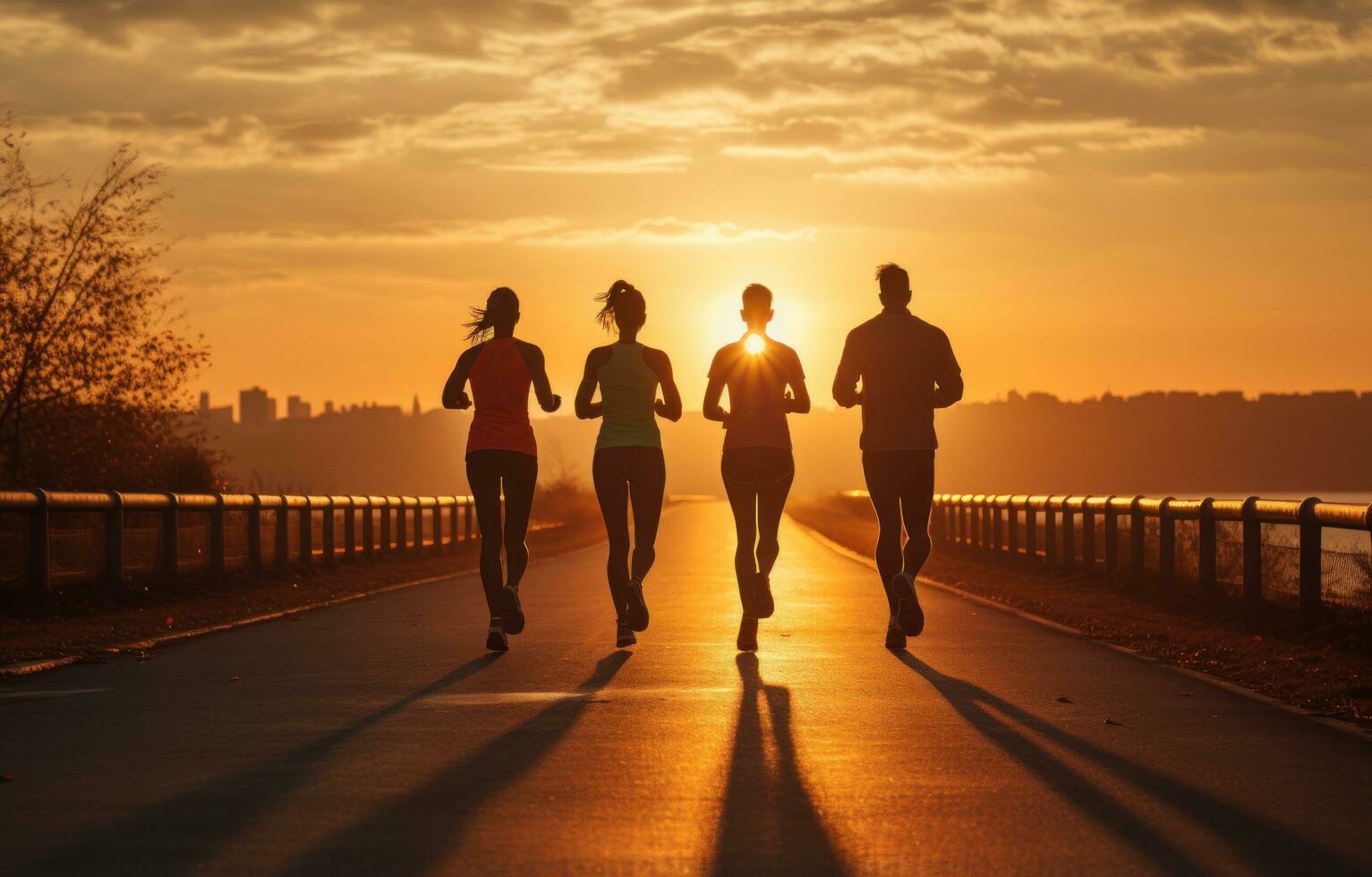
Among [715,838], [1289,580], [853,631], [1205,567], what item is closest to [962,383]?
[853,631]

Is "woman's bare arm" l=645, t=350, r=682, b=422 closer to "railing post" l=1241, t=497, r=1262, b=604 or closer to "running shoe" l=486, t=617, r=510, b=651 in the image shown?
"running shoe" l=486, t=617, r=510, b=651

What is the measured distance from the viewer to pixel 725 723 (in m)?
7.59

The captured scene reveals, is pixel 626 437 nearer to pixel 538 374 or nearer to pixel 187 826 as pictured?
pixel 538 374

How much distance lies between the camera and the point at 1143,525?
17.8 m

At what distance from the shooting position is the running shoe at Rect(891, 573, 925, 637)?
10.5 metres

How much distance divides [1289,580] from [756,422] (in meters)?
4.67

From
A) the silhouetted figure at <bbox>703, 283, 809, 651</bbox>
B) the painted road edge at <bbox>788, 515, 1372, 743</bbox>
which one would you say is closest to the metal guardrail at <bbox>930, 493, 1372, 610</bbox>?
the painted road edge at <bbox>788, 515, 1372, 743</bbox>

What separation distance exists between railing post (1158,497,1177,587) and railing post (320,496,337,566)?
11.0 meters

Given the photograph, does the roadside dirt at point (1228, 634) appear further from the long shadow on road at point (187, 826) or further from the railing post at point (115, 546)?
the railing post at point (115, 546)

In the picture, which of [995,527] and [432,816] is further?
[995,527]

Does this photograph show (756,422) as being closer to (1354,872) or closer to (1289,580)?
(1289,580)

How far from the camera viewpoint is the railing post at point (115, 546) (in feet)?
51.6

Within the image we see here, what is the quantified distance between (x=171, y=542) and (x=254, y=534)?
8.73 ft

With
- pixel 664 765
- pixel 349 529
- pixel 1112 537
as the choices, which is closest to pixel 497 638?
pixel 664 765
